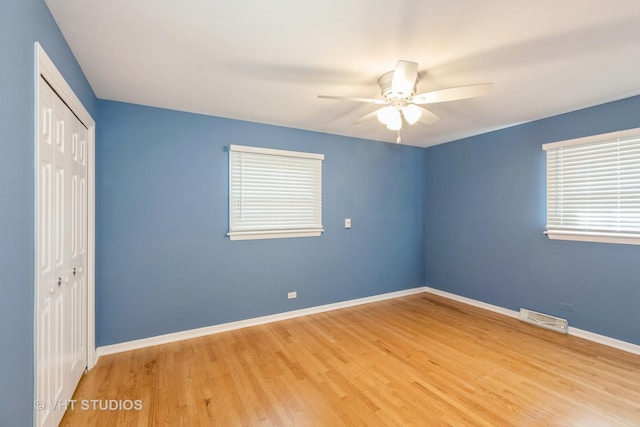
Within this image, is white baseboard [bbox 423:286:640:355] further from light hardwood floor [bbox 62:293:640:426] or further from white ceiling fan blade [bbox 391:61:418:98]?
white ceiling fan blade [bbox 391:61:418:98]

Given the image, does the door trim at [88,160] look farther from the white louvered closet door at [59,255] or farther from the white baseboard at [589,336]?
the white baseboard at [589,336]

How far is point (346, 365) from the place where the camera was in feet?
8.54

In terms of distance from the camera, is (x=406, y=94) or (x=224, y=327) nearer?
(x=406, y=94)

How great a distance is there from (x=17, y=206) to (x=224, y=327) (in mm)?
2493

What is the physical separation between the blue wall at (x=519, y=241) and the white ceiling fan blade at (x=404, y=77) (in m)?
2.50

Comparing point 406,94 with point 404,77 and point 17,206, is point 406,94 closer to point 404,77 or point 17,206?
point 404,77

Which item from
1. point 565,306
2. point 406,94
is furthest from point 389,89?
point 565,306

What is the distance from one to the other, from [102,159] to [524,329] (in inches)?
196

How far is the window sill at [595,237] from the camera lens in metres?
2.78

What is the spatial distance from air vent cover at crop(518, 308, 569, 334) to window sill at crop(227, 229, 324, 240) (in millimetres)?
2791

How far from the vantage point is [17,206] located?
49.1 inches

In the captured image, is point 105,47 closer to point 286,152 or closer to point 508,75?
point 286,152

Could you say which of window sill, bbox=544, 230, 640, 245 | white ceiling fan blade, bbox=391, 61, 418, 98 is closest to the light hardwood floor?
window sill, bbox=544, 230, 640, 245

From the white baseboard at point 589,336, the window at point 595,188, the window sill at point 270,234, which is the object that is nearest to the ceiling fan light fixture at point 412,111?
the window sill at point 270,234
